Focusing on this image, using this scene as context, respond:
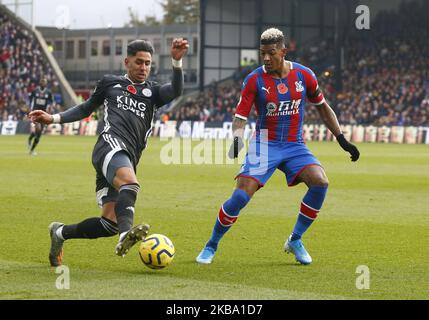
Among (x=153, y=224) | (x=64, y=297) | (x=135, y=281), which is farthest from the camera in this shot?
(x=153, y=224)

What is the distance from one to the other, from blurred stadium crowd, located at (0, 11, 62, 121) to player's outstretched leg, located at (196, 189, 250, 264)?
4851 centimetres

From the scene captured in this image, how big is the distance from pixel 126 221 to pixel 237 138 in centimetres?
166

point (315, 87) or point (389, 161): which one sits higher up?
point (315, 87)

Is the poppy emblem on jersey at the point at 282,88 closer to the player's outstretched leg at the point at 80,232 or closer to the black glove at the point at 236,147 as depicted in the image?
the black glove at the point at 236,147

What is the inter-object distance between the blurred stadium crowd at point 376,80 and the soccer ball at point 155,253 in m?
41.6

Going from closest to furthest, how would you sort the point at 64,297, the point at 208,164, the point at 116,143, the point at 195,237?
the point at 64,297 → the point at 116,143 → the point at 195,237 → the point at 208,164

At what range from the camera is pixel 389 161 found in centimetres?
2902

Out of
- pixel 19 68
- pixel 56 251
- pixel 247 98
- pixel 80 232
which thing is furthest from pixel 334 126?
pixel 19 68

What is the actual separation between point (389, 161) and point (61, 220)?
1782 centimetres

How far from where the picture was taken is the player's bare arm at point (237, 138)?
9219 mm

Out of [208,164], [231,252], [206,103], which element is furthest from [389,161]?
[206,103]

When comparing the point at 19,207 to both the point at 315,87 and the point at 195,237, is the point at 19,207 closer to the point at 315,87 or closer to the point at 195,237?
the point at 195,237

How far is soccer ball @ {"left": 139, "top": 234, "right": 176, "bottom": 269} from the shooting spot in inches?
327

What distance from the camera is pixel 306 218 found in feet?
31.7
